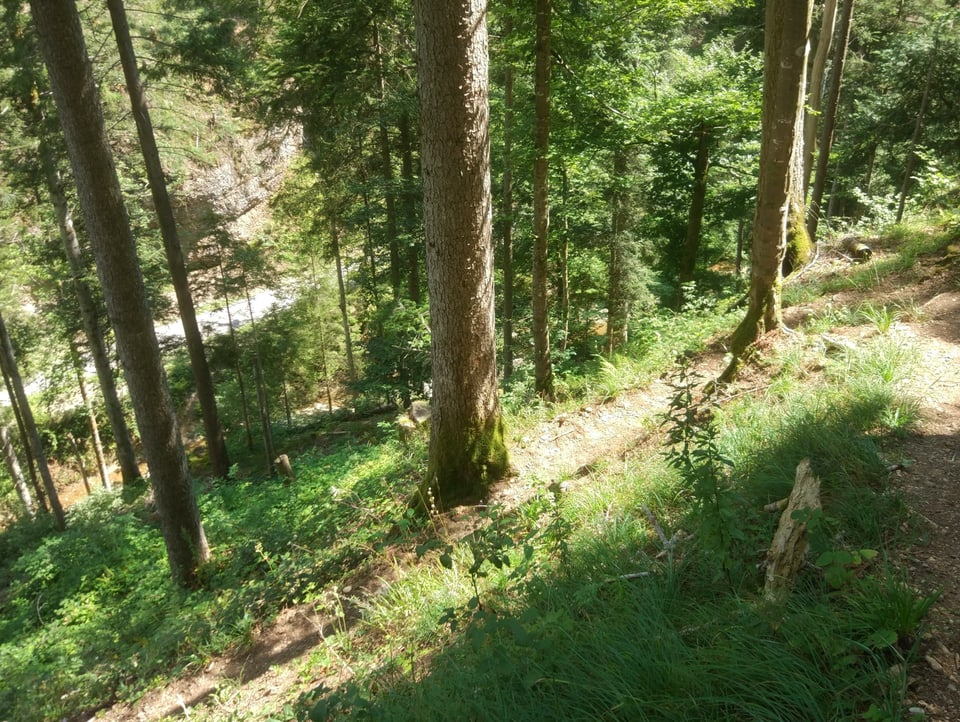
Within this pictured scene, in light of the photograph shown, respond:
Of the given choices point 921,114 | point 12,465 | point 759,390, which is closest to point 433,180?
point 759,390

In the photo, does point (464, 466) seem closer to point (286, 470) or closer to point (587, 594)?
point (587, 594)

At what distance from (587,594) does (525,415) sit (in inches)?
169

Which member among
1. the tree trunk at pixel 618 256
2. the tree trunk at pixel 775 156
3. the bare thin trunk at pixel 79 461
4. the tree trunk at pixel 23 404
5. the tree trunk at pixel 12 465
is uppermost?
the tree trunk at pixel 775 156

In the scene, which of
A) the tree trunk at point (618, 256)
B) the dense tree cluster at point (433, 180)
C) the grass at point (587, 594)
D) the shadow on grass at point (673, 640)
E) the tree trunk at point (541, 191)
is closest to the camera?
the shadow on grass at point (673, 640)

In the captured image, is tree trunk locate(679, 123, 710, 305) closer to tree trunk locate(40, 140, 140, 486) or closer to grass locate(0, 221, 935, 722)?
grass locate(0, 221, 935, 722)

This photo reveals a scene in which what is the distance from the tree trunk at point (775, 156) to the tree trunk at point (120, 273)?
645 centimetres

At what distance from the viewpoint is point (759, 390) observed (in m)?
5.29

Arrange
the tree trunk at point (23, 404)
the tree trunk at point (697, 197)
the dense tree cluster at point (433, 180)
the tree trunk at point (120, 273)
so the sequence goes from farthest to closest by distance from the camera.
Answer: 1. the tree trunk at point (23, 404)
2. the tree trunk at point (697, 197)
3. the tree trunk at point (120, 273)
4. the dense tree cluster at point (433, 180)

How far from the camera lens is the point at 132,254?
594 cm

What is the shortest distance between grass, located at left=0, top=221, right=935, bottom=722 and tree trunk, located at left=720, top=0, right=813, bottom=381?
0.48m

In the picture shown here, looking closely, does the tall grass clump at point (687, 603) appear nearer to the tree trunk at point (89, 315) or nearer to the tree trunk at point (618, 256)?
the tree trunk at point (618, 256)

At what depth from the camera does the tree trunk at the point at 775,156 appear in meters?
5.21

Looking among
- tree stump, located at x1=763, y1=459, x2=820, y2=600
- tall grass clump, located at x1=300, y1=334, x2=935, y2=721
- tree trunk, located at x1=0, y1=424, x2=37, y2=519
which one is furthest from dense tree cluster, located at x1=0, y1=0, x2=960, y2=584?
tree stump, located at x1=763, y1=459, x2=820, y2=600

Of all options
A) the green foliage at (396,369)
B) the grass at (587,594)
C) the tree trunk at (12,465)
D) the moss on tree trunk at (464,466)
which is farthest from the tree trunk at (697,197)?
the tree trunk at (12,465)
